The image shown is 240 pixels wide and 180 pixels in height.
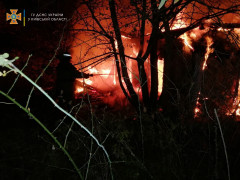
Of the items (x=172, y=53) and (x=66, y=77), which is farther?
(x=172, y=53)

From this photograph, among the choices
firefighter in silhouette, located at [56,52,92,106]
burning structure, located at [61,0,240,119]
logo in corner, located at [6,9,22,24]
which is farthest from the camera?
logo in corner, located at [6,9,22,24]

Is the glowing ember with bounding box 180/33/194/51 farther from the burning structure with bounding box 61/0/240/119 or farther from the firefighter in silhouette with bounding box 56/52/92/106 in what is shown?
the firefighter in silhouette with bounding box 56/52/92/106

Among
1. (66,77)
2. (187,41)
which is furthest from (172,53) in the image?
(66,77)

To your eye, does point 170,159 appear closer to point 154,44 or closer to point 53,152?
point 53,152

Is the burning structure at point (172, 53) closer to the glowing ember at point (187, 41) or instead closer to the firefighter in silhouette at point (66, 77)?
the glowing ember at point (187, 41)

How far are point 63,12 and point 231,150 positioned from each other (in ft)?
47.3

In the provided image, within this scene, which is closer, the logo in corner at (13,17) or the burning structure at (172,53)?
the burning structure at (172,53)

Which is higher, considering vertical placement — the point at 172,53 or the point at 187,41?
the point at 187,41

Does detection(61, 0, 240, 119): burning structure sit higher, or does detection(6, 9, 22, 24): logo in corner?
detection(6, 9, 22, 24): logo in corner

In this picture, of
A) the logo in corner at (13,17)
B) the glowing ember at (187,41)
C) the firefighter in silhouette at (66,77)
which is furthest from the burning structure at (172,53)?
the logo in corner at (13,17)

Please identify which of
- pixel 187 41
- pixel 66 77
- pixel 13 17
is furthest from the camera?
pixel 13 17

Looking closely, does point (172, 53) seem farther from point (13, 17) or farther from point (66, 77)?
point (13, 17)

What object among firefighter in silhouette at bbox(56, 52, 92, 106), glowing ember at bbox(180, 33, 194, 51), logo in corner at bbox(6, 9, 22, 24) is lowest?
firefighter in silhouette at bbox(56, 52, 92, 106)

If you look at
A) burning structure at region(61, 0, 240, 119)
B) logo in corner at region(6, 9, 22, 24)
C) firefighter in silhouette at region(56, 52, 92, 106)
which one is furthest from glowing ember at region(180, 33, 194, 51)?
logo in corner at region(6, 9, 22, 24)
